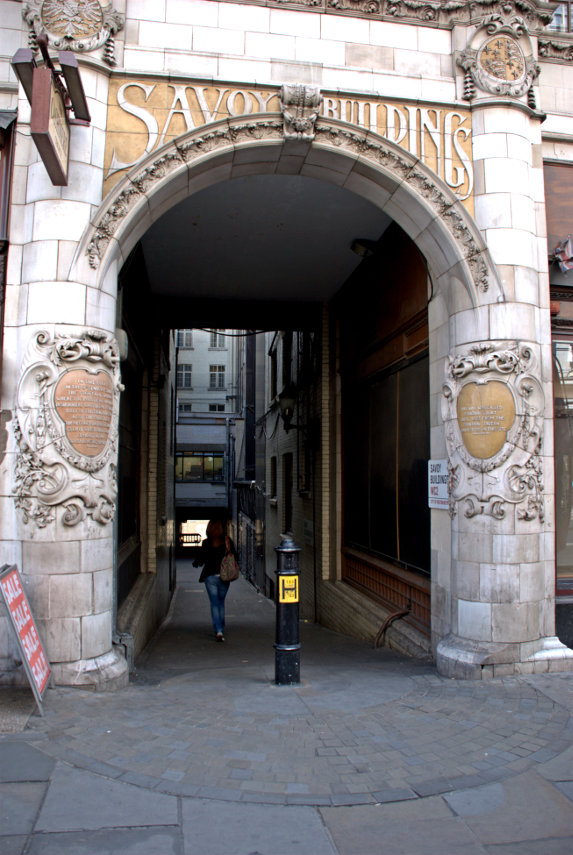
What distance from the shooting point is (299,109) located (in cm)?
653

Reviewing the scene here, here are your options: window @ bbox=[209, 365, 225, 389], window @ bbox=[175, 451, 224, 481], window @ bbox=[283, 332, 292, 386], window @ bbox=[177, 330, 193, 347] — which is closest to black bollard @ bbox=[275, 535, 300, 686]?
window @ bbox=[283, 332, 292, 386]

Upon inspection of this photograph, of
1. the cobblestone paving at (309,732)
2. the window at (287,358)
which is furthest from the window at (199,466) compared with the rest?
the cobblestone paving at (309,732)

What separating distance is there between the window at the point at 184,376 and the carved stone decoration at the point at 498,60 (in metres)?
35.7

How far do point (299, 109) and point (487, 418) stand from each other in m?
3.60

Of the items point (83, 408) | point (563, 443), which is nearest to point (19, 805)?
point (83, 408)

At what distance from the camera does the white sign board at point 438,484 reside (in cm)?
688

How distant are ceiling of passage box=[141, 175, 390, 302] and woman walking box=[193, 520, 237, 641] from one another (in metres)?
4.24

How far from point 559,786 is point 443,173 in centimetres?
559

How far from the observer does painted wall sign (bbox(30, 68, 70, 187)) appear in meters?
4.89

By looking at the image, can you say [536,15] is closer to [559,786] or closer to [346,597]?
[559,786]

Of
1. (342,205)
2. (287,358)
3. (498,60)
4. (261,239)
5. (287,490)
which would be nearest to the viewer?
(498,60)

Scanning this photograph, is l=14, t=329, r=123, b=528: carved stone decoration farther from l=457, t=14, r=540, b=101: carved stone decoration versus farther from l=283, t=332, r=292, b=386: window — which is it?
l=283, t=332, r=292, b=386: window

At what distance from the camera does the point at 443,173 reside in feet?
22.3

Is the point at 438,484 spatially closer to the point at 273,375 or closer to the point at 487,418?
the point at 487,418
